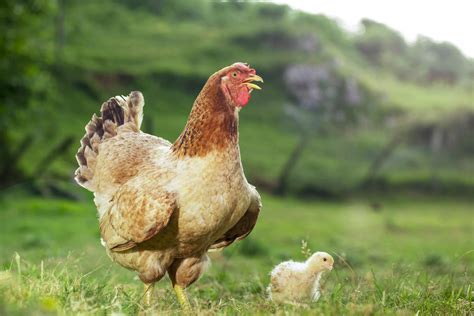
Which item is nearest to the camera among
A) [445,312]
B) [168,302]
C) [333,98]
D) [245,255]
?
[445,312]

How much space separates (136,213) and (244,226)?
129 cm

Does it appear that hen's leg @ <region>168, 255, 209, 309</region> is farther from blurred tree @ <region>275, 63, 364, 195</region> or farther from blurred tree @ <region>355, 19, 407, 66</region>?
blurred tree @ <region>355, 19, 407, 66</region>

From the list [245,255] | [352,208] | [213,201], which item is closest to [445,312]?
[213,201]

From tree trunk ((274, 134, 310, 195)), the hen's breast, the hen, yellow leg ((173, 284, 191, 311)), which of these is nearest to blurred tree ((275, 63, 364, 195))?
tree trunk ((274, 134, 310, 195))

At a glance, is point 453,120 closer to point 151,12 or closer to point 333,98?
point 333,98

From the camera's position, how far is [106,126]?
25.0 feet

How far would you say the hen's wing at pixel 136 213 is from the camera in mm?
5801

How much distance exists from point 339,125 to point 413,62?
40.8ft

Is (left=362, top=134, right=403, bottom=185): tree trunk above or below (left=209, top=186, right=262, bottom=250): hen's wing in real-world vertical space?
below

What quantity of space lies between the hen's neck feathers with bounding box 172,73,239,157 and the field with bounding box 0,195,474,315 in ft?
4.71

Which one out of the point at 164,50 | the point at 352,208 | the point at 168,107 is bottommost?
the point at 352,208

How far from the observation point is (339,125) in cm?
3881

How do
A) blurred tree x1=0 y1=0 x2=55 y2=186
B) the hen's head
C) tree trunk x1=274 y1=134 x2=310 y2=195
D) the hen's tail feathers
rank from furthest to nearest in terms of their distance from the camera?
1. tree trunk x1=274 y1=134 x2=310 y2=195
2. blurred tree x1=0 y1=0 x2=55 y2=186
3. the hen's tail feathers
4. the hen's head

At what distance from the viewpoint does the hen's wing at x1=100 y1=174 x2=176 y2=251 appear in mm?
5801
